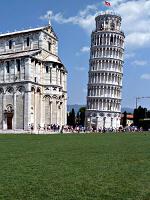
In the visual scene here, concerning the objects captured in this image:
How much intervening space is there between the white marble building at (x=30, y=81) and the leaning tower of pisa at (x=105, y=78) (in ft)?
109

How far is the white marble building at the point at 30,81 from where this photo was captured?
192ft

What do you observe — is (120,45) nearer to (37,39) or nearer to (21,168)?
(37,39)

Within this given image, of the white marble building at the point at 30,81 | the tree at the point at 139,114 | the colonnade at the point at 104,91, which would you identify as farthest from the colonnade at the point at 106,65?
the white marble building at the point at 30,81

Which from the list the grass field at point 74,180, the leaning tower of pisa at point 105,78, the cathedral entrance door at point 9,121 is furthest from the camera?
the leaning tower of pisa at point 105,78

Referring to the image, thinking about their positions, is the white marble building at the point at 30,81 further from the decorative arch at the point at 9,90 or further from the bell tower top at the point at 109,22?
the bell tower top at the point at 109,22

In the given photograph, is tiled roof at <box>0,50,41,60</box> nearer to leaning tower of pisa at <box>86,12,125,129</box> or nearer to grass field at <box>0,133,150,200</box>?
leaning tower of pisa at <box>86,12,125,129</box>

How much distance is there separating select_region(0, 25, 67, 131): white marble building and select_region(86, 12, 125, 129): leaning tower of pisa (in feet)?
109

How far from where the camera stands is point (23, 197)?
26.3ft

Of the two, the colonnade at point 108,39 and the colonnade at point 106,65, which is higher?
the colonnade at point 108,39

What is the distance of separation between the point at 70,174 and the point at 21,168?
1.94m

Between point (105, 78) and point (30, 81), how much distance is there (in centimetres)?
4382

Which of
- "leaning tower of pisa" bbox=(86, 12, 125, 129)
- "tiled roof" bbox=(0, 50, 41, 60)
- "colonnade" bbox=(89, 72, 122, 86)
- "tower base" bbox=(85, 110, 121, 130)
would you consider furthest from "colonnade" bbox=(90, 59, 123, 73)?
"tiled roof" bbox=(0, 50, 41, 60)

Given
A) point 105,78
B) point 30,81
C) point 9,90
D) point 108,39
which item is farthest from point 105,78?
point 30,81

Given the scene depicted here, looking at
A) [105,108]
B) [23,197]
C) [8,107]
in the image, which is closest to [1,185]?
[23,197]
